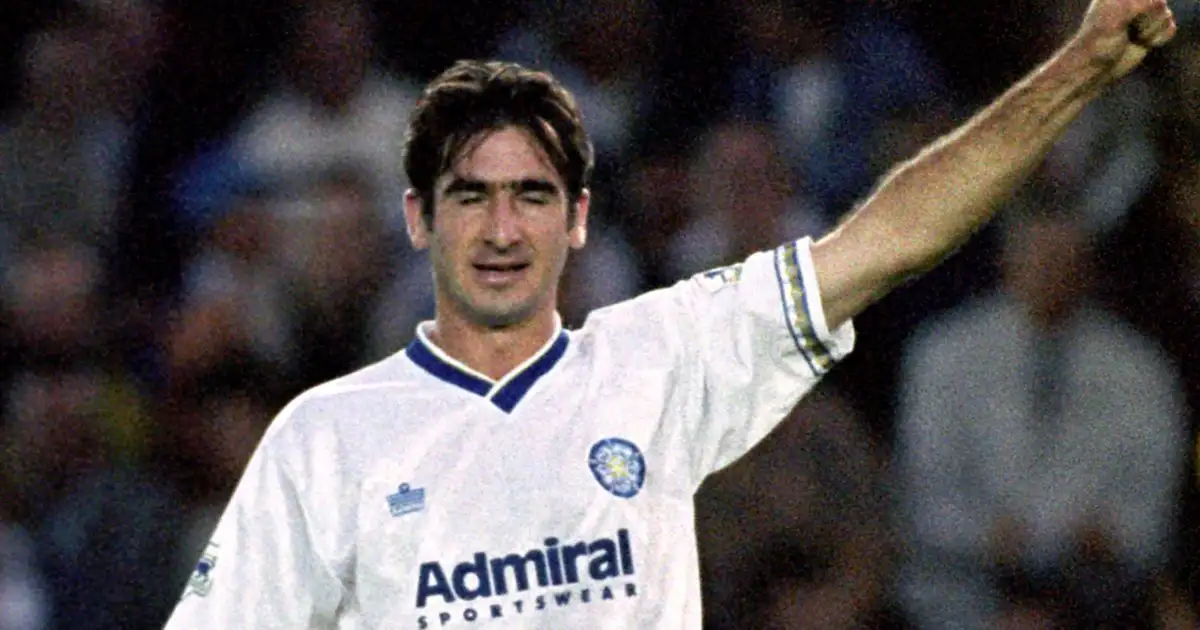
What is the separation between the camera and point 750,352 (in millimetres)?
2896

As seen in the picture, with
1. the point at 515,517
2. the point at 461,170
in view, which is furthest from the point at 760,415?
the point at 461,170

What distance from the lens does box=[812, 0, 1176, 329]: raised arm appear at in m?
2.74

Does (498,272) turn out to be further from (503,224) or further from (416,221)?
(416,221)

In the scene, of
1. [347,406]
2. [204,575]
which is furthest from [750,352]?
[204,575]

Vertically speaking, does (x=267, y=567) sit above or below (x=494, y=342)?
below

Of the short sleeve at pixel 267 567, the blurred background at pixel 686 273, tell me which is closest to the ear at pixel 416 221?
the short sleeve at pixel 267 567

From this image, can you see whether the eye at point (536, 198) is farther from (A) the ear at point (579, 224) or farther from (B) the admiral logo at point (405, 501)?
(B) the admiral logo at point (405, 501)

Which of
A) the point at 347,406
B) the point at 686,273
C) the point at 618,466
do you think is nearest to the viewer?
the point at 618,466

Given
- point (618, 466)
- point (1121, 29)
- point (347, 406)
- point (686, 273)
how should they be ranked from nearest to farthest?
point (1121, 29) < point (618, 466) < point (347, 406) < point (686, 273)

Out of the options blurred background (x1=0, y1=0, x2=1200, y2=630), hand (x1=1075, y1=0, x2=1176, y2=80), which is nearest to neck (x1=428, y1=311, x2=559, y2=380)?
hand (x1=1075, y1=0, x2=1176, y2=80)

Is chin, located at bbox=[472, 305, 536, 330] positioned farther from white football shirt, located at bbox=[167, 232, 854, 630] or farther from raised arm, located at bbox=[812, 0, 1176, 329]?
raised arm, located at bbox=[812, 0, 1176, 329]

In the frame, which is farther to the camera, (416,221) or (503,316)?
(416,221)

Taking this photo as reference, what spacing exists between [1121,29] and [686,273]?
7.45 ft

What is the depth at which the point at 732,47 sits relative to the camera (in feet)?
16.7
